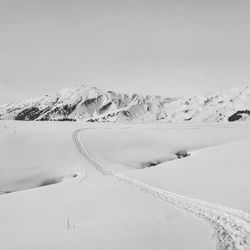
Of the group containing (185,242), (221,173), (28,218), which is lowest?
(221,173)

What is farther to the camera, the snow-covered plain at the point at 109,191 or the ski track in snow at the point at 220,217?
the snow-covered plain at the point at 109,191

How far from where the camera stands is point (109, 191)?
20.6 metres

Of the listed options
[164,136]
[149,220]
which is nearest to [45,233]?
[149,220]

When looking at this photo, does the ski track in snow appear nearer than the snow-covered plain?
Yes

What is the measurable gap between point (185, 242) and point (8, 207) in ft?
41.1

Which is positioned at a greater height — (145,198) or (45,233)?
(45,233)

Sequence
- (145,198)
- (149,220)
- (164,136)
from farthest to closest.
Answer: (164,136)
(145,198)
(149,220)

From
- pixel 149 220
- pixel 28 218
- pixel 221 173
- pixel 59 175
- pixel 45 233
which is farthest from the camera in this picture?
pixel 59 175

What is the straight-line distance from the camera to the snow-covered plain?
10.1 metres

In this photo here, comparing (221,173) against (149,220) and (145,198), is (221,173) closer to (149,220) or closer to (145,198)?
(145,198)

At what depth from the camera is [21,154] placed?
136 ft

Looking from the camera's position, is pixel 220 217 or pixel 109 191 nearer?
pixel 220 217

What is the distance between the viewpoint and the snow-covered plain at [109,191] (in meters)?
10.1

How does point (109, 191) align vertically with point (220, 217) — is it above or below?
below
